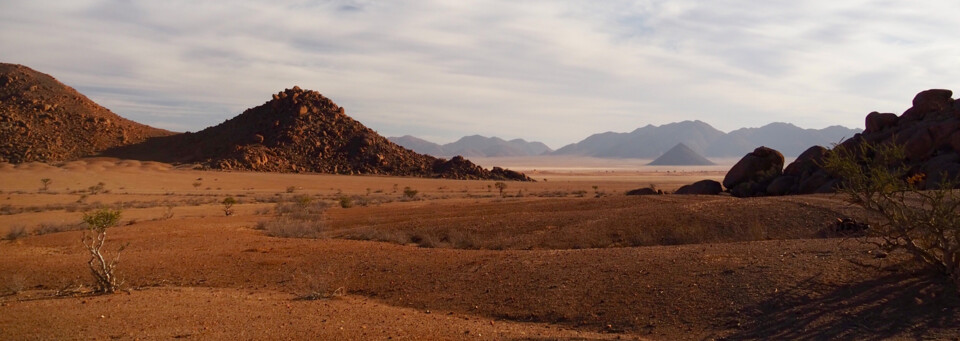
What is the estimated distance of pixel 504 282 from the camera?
12.5 meters

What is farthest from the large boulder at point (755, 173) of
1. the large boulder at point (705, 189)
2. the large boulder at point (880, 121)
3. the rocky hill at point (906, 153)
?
the large boulder at point (880, 121)

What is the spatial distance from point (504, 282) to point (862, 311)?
19.1ft

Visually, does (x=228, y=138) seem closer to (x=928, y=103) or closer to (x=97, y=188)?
(x=97, y=188)

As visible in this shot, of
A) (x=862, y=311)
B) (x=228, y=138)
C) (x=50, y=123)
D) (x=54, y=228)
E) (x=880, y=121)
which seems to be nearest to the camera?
(x=862, y=311)

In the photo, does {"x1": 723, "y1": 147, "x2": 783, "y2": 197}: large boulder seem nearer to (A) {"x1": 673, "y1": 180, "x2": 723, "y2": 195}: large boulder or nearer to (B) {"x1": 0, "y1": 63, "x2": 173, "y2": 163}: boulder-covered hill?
(A) {"x1": 673, "y1": 180, "x2": 723, "y2": 195}: large boulder

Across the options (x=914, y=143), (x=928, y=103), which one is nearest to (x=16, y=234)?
(x=914, y=143)

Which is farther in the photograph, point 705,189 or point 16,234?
point 705,189

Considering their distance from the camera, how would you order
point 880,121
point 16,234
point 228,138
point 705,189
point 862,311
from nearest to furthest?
point 862,311 → point 16,234 → point 880,121 → point 705,189 → point 228,138

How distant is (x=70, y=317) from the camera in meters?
10.4

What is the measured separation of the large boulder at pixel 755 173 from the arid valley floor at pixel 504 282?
1195 centimetres

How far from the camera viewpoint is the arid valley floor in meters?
9.52

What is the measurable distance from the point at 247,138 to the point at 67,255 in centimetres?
7001

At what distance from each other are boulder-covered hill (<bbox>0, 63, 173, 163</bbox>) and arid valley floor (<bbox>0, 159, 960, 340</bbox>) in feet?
202

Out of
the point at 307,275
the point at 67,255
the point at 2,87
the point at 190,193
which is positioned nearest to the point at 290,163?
the point at 190,193
